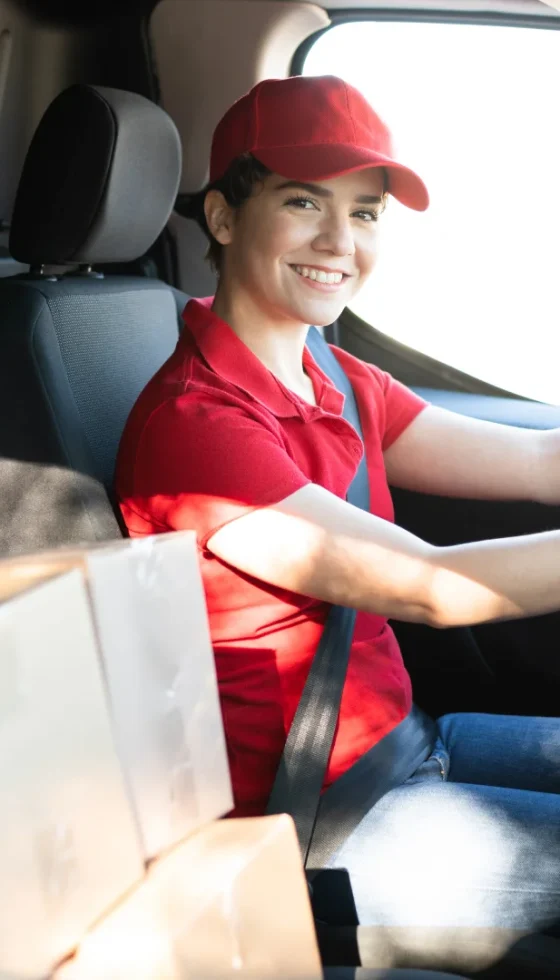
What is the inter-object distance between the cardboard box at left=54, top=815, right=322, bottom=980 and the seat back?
667 millimetres

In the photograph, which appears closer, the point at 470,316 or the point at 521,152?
the point at 521,152

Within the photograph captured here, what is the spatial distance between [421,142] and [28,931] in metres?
3.34

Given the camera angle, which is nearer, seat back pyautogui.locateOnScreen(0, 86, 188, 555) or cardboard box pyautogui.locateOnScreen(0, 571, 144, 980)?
cardboard box pyautogui.locateOnScreen(0, 571, 144, 980)

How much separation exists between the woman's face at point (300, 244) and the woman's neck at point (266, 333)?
0.01m

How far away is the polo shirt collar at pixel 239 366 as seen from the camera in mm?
1521

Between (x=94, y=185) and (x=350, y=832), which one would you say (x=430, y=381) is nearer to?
(x=94, y=185)

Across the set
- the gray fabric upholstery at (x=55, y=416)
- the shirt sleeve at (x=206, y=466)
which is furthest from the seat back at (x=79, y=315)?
the shirt sleeve at (x=206, y=466)

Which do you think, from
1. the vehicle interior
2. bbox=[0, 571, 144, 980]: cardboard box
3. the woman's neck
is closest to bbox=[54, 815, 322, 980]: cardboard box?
bbox=[0, 571, 144, 980]: cardboard box

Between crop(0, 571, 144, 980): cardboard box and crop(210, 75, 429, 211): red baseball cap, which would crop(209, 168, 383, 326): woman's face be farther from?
crop(0, 571, 144, 980): cardboard box

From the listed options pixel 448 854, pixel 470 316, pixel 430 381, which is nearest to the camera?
pixel 448 854

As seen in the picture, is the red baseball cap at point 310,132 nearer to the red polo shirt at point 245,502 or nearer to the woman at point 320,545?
the woman at point 320,545

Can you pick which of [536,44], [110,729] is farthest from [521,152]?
[110,729]

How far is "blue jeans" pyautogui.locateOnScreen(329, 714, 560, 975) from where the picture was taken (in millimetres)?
1262

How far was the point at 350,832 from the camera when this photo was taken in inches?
53.9
